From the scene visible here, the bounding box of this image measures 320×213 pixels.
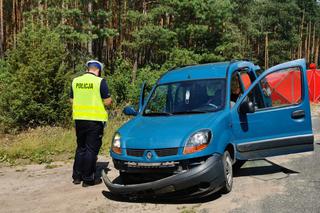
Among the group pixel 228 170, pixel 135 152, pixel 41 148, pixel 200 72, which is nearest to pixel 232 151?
pixel 228 170

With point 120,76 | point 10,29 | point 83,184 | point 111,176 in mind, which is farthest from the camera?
point 10,29

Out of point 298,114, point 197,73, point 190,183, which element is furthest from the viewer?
point 197,73

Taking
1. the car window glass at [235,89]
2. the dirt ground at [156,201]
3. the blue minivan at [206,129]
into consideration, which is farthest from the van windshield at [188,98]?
the dirt ground at [156,201]

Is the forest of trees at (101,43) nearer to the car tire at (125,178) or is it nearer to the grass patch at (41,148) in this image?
the grass patch at (41,148)

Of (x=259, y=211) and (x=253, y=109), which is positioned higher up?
(x=253, y=109)

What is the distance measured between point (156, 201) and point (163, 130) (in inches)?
40.3

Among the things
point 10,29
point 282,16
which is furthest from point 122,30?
point 282,16

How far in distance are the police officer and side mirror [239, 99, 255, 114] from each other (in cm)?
211

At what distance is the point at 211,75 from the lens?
7.10 m

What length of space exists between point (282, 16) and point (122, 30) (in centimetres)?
2422

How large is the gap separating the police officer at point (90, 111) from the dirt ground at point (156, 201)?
499 mm

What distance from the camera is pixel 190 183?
5473 millimetres

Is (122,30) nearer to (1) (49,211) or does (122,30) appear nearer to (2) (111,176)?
(2) (111,176)

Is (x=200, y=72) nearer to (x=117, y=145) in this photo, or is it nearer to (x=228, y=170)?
(x=228, y=170)
